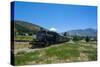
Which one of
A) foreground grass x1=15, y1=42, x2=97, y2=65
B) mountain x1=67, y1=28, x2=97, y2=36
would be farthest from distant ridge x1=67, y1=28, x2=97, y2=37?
foreground grass x1=15, y1=42, x2=97, y2=65

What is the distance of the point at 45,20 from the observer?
2.65 metres

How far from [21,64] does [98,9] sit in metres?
1.36

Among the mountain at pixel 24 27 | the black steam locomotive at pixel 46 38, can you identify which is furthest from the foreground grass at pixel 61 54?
the mountain at pixel 24 27

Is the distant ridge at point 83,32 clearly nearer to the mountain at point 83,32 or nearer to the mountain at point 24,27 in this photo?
the mountain at point 83,32

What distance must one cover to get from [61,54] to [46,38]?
0.99 ft

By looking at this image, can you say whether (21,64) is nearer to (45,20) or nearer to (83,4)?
(45,20)

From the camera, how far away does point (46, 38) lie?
8.66 ft

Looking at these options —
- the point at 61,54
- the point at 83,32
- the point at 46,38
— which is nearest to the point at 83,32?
the point at 83,32

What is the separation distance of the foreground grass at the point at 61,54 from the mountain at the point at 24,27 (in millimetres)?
263

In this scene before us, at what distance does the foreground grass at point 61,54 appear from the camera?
2531mm

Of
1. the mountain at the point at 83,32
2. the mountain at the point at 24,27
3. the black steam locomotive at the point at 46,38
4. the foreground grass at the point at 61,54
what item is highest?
the mountain at the point at 24,27

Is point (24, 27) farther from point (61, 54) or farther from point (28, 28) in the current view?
point (61, 54)
